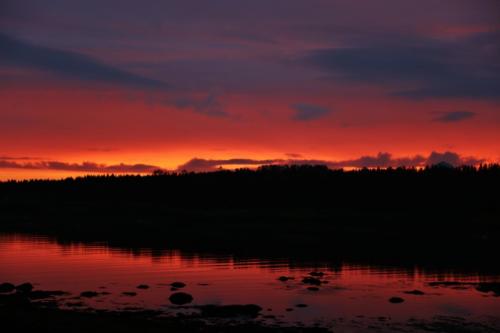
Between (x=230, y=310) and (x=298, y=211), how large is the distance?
111 metres

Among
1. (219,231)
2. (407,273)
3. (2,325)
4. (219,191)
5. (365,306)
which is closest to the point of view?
(2,325)

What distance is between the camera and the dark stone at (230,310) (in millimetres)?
29580

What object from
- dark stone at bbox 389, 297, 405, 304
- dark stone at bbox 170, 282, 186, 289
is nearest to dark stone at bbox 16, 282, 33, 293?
dark stone at bbox 170, 282, 186, 289

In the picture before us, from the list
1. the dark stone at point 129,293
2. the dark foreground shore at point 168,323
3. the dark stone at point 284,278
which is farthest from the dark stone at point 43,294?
the dark stone at point 284,278

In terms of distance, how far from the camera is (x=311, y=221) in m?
120

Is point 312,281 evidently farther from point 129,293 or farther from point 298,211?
point 298,211

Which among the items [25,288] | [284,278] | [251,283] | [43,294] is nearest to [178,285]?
[251,283]

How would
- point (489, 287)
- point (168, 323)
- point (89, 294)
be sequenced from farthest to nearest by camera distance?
point (489, 287) → point (89, 294) → point (168, 323)

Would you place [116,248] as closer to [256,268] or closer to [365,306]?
[256,268]

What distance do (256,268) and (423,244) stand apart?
29.8 metres

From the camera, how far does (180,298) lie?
3369cm

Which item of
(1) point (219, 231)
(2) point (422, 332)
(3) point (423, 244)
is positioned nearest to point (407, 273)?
(2) point (422, 332)

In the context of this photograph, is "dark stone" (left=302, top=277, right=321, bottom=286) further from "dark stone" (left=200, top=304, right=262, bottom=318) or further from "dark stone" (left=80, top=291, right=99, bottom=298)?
"dark stone" (left=80, top=291, right=99, bottom=298)

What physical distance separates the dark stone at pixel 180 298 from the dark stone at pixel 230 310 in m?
2.07
